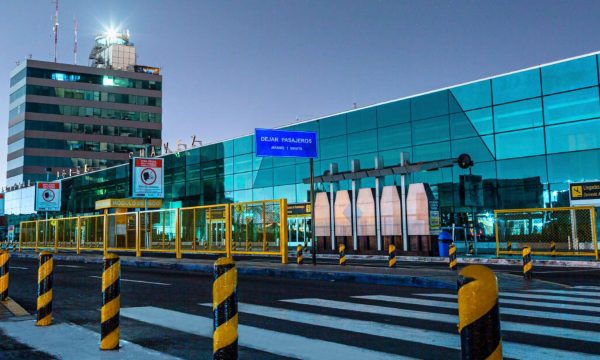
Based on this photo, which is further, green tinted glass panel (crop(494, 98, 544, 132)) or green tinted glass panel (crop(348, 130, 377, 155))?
green tinted glass panel (crop(348, 130, 377, 155))

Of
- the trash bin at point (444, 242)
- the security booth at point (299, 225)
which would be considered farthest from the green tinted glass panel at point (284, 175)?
the trash bin at point (444, 242)

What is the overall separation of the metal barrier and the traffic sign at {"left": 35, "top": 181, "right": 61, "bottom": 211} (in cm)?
4340

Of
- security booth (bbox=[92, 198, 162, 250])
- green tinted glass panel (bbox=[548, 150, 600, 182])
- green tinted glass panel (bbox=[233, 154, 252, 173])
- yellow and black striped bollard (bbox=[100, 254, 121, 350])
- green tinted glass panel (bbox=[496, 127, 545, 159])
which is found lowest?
yellow and black striped bollard (bbox=[100, 254, 121, 350])

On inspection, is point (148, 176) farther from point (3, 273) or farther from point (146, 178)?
point (3, 273)

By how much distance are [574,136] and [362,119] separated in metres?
14.2

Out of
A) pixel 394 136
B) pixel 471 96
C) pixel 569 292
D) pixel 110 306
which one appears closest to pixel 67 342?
pixel 110 306

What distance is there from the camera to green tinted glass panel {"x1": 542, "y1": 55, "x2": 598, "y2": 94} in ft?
100

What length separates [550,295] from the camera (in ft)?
36.6

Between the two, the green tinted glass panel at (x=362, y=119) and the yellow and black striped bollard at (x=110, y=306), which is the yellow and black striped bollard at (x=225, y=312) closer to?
the yellow and black striped bollard at (x=110, y=306)

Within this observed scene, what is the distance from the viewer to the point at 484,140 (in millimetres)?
34812

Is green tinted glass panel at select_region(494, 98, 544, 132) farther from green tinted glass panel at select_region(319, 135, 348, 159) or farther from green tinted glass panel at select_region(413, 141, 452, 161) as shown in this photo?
green tinted glass panel at select_region(319, 135, 348, 159)

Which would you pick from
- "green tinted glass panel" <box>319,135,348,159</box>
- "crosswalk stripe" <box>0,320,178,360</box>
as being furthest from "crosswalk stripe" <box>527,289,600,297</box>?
"green tinted glass panel" <box>319,135,348,159</box>

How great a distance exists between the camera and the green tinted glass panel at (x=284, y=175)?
45.2 m

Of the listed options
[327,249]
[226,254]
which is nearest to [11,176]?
[327,249]
